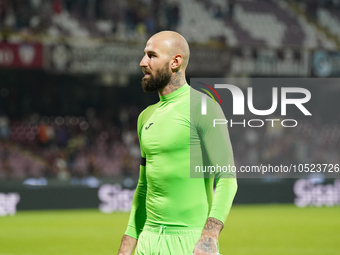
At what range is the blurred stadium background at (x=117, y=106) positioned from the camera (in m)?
15.1

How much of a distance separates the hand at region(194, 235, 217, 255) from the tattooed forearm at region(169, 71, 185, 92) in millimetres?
769

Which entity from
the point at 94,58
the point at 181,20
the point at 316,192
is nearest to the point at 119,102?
the point at 181,20

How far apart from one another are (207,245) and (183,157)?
44 centimetres

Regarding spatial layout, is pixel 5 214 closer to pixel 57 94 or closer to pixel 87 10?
pixel 57 94

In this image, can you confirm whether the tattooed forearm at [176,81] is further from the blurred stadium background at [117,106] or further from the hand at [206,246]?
the blurred stadium background at [117,106]

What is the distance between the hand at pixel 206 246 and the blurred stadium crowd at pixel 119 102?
15201mm

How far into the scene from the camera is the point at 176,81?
2957 mm

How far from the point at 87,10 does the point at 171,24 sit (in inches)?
119

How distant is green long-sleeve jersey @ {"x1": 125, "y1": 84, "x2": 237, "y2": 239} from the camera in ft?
8.93

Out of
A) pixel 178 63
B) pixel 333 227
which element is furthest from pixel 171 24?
pixel 178 63

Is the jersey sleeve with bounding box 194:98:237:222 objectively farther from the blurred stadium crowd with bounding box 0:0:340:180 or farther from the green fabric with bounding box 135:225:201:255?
the blurred stadium crowd with bounding box 0:0:340:180

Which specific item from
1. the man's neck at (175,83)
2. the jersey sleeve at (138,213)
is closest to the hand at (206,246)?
the jersey sleeve at (138,213)

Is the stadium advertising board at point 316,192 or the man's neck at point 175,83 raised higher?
the man's neck at point 175,83

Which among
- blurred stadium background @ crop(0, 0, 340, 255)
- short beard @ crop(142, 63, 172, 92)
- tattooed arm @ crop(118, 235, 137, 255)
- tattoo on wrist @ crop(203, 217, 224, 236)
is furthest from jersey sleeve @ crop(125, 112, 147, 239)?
blurred stadium background @ crop(0, 0, 340, 255)
